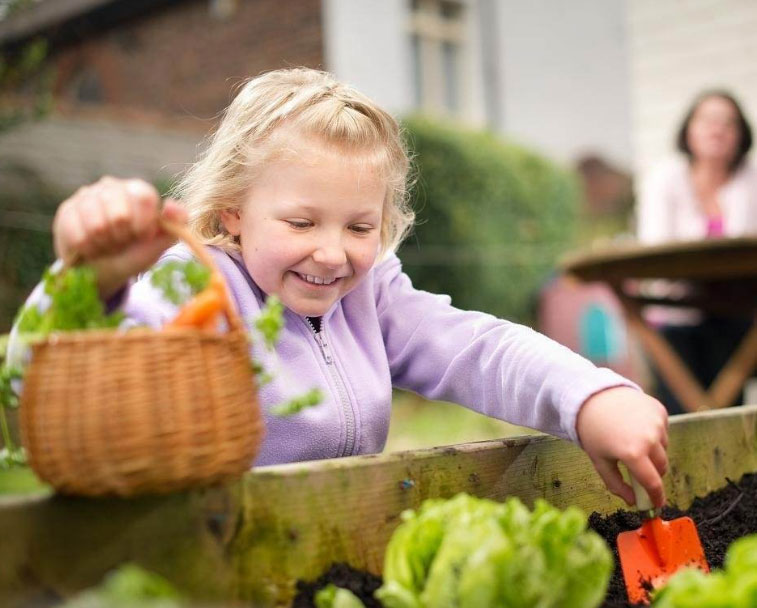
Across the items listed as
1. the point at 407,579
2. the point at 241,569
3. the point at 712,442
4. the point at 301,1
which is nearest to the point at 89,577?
the point at 241,569

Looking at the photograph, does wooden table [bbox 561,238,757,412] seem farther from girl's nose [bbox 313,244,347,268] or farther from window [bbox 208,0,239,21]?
window [bbox 208,0,239,21]

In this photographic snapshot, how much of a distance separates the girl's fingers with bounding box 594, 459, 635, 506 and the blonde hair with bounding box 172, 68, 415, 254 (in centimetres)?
59

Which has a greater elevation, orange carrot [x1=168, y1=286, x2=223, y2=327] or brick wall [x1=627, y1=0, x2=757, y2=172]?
brick wall [x1=627, y1=0, x2=757, y2=172]

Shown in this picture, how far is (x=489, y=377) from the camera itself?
64.5 inches

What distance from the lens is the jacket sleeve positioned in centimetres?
140

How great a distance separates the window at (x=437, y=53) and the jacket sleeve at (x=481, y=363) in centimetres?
846

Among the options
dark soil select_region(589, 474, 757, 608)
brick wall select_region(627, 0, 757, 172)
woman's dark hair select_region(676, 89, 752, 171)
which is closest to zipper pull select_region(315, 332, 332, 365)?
dark soil select_region(589, 474, 757, 608)

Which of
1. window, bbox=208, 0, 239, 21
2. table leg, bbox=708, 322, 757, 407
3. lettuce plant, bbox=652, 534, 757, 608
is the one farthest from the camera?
window, bbox=208, 0, 239, 21

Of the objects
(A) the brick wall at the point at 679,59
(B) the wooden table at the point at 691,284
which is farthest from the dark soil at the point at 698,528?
(A) the brick wall at the point at 679,59

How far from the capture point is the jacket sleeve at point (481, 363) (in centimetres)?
140

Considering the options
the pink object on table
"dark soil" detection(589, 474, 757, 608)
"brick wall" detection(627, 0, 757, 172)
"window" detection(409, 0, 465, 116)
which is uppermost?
"window" detection(409, 0, 465, 116)

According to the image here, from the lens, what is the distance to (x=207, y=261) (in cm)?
108

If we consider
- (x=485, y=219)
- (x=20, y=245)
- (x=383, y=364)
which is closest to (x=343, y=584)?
(x=383, y=364)

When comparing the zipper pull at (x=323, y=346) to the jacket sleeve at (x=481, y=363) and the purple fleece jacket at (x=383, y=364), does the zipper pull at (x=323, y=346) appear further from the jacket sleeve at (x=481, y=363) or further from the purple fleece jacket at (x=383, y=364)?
the jacket sleeve at (x=481, y=363)
